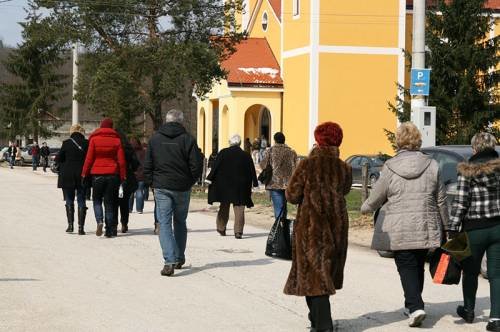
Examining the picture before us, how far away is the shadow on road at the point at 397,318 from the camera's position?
8039 millimetres

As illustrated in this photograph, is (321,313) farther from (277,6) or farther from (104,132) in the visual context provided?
(277,6)

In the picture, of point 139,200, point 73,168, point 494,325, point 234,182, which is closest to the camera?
point 494,325

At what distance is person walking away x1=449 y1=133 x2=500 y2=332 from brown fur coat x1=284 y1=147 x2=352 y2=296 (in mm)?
1107

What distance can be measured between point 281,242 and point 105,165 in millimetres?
6676

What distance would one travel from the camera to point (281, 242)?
8.44 meters

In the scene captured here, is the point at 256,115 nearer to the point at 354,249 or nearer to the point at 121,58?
the point at 121,58

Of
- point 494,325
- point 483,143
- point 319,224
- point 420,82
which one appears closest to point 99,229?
point 420,82

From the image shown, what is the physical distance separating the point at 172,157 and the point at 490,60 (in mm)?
13437

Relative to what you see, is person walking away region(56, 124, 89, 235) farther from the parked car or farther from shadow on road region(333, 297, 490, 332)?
the parked car

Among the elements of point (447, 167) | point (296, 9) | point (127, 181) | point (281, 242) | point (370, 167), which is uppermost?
point (296, 9)

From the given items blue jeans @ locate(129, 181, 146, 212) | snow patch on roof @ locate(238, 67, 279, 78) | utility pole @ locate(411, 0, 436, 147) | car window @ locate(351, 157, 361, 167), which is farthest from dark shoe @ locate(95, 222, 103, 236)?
snow patch on roof @ locate(238, 67, 279, 78)

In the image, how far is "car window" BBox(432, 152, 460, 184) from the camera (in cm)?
1208

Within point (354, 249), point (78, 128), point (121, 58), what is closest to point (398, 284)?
point (354, 249)

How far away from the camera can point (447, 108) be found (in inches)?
856
